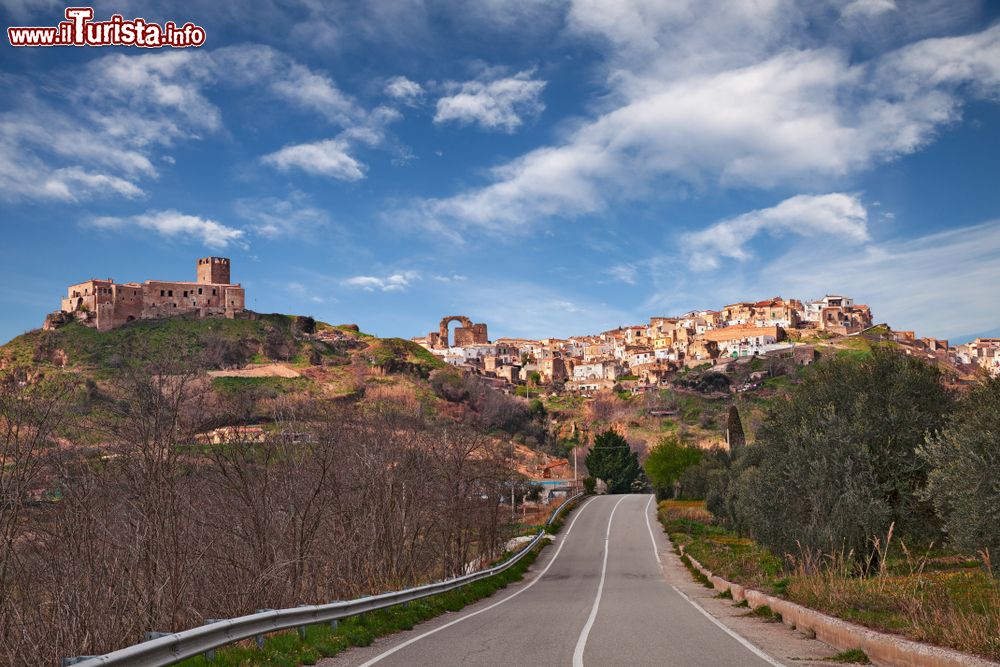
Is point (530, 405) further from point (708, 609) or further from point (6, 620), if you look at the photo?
point (6, 620)

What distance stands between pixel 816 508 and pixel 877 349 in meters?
8.23

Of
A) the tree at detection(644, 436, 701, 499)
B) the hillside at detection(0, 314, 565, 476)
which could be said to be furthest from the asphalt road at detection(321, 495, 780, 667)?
the hillside at detection(0, 314, 565, 476)

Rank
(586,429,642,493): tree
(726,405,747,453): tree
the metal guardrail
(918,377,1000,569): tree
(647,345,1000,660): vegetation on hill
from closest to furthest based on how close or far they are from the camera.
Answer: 1. the metal guardrail
2. (647,345,1000,660): vegetation on hill
3. (918,377,1000,569): tree
4. (726,405,747,453): tree
5. (586,429,642,493): tree

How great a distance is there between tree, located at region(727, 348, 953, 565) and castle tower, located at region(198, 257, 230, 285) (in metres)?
162

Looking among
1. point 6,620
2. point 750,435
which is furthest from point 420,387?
point 6,620

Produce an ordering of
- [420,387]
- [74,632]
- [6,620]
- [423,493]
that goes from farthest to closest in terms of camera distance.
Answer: [420,387] < [423,493] < [6,620] < [74,632]

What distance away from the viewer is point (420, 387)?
475 ft

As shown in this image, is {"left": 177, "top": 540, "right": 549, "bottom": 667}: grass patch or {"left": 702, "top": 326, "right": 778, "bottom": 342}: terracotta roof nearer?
{"left": 177, "top": 540, "right": 549, "bottom": 667}: grass patch

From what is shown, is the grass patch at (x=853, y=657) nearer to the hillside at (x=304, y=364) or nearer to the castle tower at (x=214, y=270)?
the hillside at (x=304, y=364)

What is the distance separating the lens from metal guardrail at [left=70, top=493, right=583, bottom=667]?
619 cm

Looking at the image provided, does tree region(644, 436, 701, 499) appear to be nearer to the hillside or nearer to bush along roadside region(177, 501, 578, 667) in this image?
the hillside

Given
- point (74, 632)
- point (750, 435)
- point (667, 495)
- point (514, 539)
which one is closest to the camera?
point (74, 632)

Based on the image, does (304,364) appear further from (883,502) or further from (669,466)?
(883,502)

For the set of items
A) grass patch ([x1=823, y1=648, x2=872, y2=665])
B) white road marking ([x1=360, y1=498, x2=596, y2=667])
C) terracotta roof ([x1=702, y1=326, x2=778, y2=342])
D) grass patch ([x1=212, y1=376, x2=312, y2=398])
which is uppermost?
terracotta roof ([x1=702, y1=326, x2=778, y2=342])
